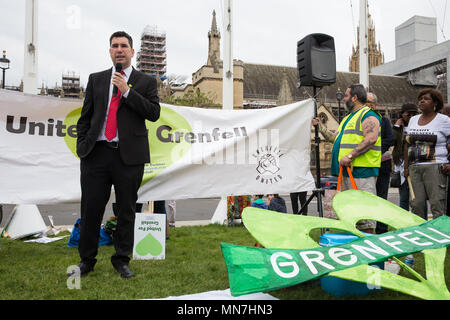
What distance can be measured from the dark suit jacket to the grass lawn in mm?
1022

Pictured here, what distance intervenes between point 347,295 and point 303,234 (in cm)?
52

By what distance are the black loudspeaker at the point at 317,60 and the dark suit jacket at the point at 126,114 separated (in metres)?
2.46

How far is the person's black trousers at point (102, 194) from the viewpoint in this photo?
127 inches

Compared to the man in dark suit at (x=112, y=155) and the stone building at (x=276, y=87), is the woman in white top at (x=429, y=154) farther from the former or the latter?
the stone building at (x=276, y=87)

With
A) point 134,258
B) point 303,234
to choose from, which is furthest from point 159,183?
point 303,234

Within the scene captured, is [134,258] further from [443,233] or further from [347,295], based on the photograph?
[443,233]

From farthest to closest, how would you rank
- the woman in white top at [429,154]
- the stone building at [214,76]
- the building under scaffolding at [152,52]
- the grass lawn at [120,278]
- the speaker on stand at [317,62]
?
the building under scaffolding at [152,52] < the stone building at [214,76] < the speaker on stand at [317,62] < the woman in white top at [429,154] < the grass lawn at [120,278]

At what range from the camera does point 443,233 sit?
262 centimetres

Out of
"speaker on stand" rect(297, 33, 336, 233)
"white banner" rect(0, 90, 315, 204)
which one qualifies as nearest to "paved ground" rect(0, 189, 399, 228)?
"white banner" rect(0, 90, 315, 204)

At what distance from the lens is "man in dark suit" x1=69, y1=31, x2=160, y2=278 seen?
321cm

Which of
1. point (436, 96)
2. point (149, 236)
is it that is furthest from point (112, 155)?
point (436, 96)

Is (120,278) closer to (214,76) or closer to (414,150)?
(414,150)

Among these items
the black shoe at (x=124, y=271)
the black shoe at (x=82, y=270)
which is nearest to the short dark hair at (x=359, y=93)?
the black shoe at (x=124, y=271)

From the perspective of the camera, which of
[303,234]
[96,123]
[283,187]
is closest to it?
[303,234]
